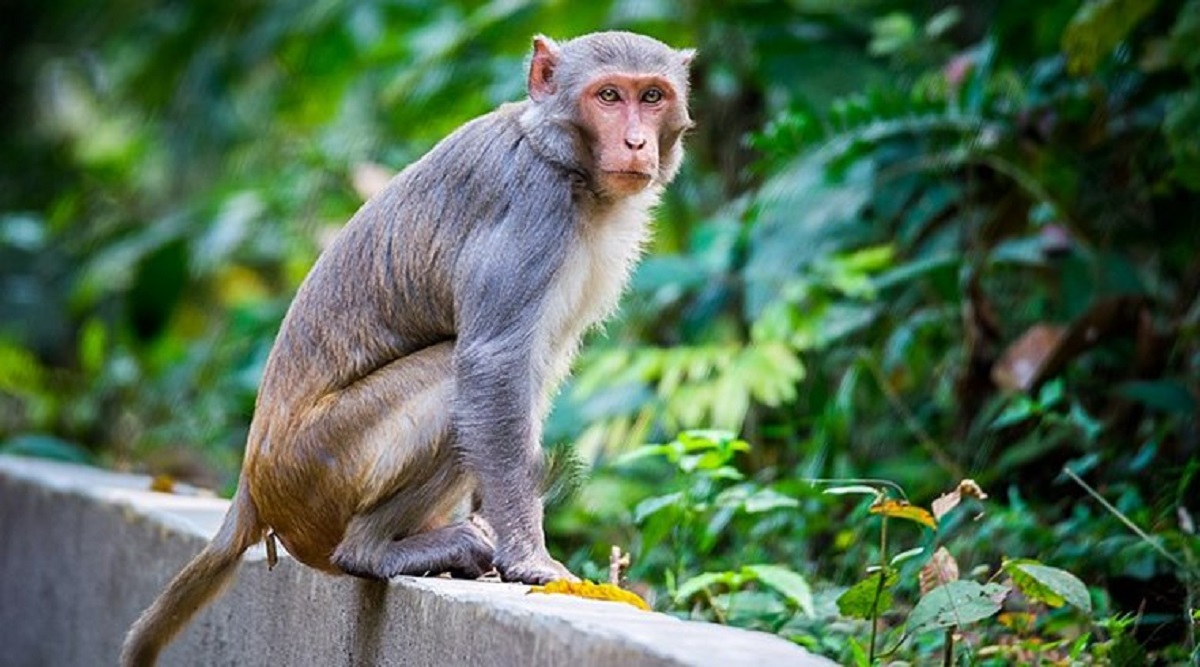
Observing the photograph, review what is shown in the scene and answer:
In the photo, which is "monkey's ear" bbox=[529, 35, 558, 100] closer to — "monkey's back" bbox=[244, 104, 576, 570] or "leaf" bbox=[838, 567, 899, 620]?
"monkey's back" bbox=[244, 104, 576, 570]

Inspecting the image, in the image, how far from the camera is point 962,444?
7.36m

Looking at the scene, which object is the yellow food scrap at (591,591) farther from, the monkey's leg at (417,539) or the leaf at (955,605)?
the leaf at (955,605)

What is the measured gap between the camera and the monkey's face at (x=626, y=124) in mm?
4812

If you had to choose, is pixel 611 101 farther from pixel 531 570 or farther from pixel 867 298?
pixel 867 298

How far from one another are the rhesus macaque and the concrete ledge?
191 millimetres

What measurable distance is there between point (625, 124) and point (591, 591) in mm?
1431

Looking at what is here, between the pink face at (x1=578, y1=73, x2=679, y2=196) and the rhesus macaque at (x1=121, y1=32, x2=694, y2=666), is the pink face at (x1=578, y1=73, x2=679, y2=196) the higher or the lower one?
the higher one

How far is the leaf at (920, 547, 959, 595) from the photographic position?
4.50 meters

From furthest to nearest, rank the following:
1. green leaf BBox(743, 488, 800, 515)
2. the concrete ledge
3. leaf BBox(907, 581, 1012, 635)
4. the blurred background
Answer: the blurred background < green leaf BBox(743, 488, 800, 515) < leaf BBox(907, 581, 1012, 635) < the concrete ledge

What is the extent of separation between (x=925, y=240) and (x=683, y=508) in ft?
9.90

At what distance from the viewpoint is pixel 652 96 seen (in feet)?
16.3

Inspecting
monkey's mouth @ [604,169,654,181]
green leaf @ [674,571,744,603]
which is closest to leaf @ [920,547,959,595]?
green leaf @ [674,571,744,603]

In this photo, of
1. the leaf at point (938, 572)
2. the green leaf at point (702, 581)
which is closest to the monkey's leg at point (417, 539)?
the green leaf at point (702, 581)

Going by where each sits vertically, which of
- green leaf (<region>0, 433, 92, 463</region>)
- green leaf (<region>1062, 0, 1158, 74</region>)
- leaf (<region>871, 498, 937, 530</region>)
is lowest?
leaf (<region>871, 498, 937, 530</region>)
